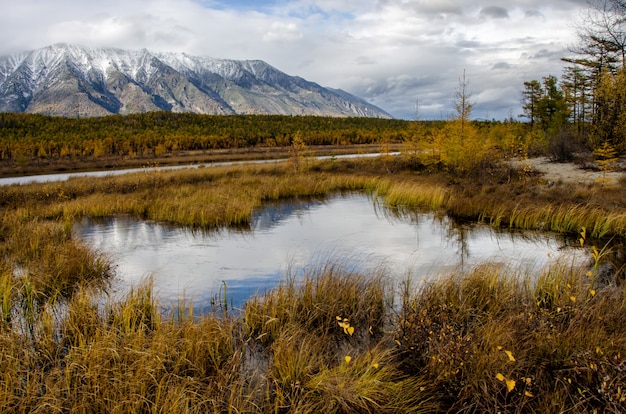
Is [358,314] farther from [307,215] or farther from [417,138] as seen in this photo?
[417,138]

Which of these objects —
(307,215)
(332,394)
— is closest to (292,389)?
(332,394)

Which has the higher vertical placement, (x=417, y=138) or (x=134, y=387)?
(x=417, y=138)

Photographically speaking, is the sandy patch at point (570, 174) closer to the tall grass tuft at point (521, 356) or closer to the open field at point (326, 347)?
the open field at point (326, 347)

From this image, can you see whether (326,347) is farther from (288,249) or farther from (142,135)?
(142,135)

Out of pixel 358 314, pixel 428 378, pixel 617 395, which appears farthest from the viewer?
pixel 358 314

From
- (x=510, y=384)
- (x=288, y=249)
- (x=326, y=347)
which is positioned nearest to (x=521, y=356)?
(x=510, y=384)

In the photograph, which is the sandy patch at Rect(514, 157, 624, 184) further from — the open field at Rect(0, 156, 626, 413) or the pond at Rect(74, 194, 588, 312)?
the open field at Rect(0, 156, 626, 413)

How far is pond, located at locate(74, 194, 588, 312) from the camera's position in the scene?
9.44 metres

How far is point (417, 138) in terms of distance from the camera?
34.7m

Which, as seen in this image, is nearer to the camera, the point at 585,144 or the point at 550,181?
the point at 550,181

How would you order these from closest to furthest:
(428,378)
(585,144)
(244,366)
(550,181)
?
(428,378) < (244,366) < (550,181) < (585,144)

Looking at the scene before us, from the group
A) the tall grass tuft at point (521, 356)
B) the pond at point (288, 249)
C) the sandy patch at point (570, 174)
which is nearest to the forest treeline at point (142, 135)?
the sandy patch at point (570, 174)

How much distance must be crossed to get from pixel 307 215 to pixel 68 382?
14.1 m

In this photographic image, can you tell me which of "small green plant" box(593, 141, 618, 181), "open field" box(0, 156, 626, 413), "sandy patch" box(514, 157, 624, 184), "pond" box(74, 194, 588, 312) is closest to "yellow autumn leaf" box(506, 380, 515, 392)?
"open field" box(0, 156, 626, 413)
